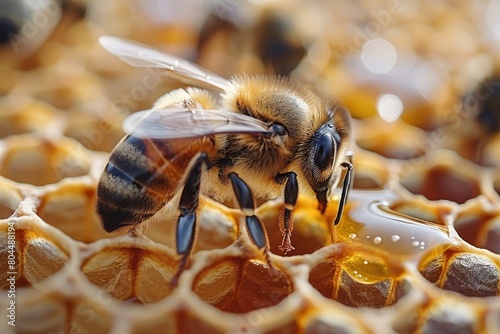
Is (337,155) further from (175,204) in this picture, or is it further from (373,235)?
(175,204)

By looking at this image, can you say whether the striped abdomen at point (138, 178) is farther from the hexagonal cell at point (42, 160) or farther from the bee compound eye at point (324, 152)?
the hexagonal cell at point (42, 160)

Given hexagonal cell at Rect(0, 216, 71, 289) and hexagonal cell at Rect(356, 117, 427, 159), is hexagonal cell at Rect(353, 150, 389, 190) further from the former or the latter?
hexagonal cell at Rect(0, 216, 71, 289)

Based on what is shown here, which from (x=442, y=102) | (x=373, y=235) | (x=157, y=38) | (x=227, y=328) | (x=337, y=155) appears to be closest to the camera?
(x=227, y=328)

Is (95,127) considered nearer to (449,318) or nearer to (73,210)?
(73,210)

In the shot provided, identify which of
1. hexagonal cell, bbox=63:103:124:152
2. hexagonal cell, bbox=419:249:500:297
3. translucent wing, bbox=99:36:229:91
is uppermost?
translucent wing, bbox=99:36:229:91

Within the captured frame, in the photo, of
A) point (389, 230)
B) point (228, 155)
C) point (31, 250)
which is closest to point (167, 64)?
point (228, 155)

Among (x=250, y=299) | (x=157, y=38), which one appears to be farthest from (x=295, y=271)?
(x=157, y=38)

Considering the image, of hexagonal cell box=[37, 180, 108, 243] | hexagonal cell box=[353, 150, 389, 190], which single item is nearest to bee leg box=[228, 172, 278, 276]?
hexagonal cell box=[37, 180, 108, 243]
